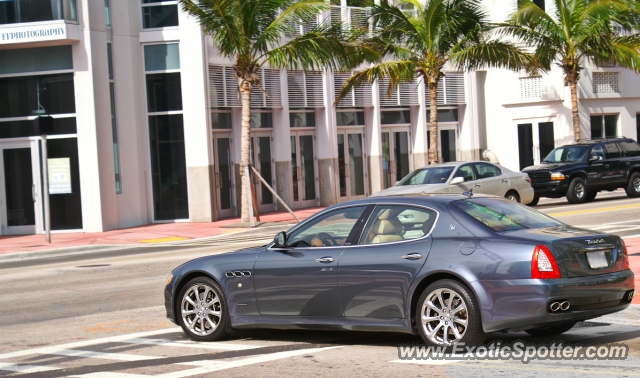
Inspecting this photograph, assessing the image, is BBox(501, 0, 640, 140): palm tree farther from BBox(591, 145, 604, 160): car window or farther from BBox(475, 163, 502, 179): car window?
BBox(475, 163, 502, 179): car window

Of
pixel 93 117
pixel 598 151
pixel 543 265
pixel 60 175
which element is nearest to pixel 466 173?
pixel 598 151

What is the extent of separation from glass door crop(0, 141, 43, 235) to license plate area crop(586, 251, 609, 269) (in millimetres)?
20715

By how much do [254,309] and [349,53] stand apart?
51.3ft

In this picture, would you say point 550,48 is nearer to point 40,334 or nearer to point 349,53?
point 349,53

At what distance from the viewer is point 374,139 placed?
101 ft

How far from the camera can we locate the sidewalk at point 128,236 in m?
20.6

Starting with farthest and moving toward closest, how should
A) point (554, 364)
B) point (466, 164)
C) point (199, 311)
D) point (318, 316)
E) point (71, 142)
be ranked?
point (71, 142) → point (466, 164) → point (199, 311) → point (318, 316) → point (554, 364)

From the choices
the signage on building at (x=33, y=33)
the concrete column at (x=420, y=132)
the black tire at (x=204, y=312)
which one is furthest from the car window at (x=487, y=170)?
the black tire at (x=204, y=312)

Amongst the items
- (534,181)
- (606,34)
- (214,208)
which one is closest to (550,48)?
(606,34)

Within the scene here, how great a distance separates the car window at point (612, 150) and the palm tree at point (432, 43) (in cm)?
361

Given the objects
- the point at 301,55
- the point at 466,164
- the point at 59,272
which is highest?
the point at 301,55

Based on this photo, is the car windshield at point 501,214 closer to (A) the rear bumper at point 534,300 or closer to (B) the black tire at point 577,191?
(A) the rear bumper at point 534,300

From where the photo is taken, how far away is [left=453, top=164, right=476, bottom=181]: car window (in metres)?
21.0

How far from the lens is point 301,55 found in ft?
72.0
